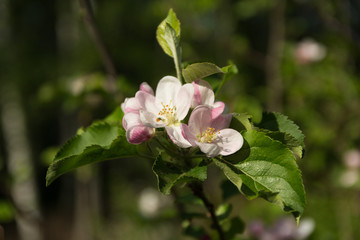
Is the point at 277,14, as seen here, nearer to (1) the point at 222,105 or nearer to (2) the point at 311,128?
(2) the point at 311,128

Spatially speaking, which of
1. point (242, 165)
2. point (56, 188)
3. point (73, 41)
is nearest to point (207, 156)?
point (242, 165)

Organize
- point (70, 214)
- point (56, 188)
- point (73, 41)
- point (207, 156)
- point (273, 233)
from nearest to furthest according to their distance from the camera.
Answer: point (207, 156) → point (273, 233) → point (73, 41) → point (70, 214) → point (56, 188)

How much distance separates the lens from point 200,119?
776mm

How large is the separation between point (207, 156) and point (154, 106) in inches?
8.0

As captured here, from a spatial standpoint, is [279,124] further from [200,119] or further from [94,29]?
[94,29]

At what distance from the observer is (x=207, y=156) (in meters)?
0.71

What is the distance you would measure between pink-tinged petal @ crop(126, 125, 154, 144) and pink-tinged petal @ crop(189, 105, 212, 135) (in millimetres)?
98

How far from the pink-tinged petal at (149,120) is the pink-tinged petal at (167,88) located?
0.23ft

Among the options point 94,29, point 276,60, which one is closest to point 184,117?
point 94,29

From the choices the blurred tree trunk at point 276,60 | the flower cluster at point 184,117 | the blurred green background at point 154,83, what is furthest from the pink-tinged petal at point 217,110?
the blurred tree trunk at point 276,60

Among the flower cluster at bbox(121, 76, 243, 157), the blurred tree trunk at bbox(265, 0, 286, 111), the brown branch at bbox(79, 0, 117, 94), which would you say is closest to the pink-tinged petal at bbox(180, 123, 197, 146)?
the flower cluster at bbox(121, 76, 243, 157)

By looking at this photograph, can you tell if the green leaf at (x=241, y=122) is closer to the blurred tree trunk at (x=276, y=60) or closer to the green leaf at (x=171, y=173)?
the green leaf at (x=171, y=173)

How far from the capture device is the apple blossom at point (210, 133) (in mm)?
707

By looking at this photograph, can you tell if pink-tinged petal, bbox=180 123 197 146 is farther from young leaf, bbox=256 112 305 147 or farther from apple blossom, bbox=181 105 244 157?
young leaf, bbox=256 112 305 147
